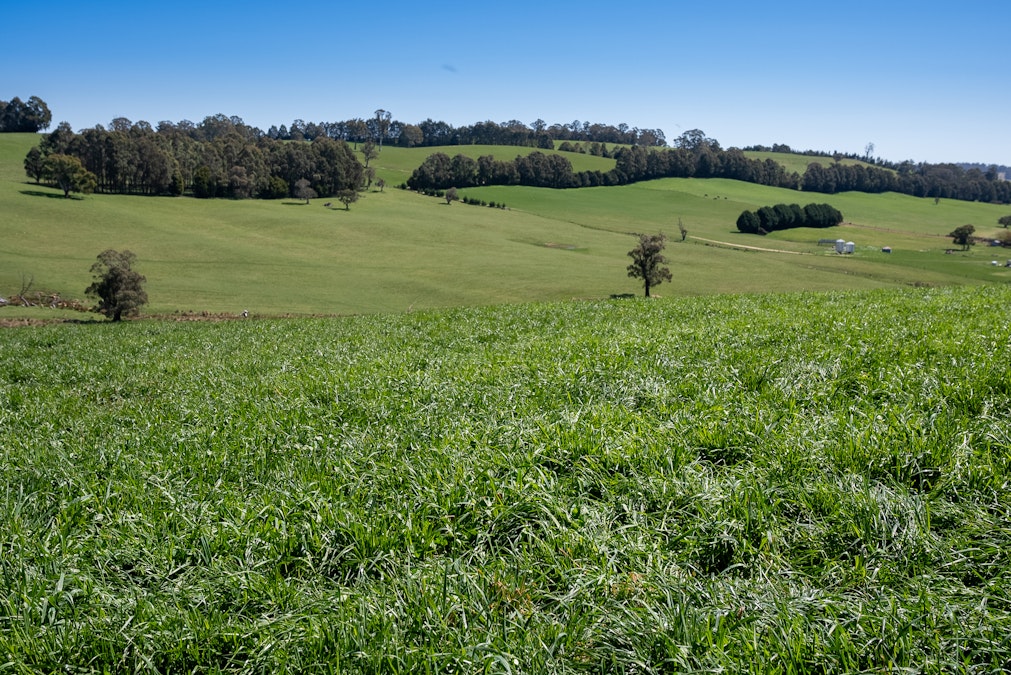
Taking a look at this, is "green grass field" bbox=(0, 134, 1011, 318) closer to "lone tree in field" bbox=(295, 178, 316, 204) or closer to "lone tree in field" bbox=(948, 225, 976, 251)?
"lone tree in field" bbox=(948, 225, 976, 251)

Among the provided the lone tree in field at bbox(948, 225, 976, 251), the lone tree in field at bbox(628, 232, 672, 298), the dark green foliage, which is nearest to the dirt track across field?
the dark green foliage

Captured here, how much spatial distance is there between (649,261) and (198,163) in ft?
319

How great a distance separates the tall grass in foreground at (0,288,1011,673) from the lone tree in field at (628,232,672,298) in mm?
57223

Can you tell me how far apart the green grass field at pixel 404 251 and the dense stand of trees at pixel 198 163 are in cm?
748

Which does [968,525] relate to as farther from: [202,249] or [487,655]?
[202,249]

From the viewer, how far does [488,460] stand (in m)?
4.59

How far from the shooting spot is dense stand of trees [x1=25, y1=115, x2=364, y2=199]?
10988 cm

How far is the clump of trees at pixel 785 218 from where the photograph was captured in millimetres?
122250

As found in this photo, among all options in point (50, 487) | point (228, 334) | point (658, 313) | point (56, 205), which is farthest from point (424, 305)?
point (56, 205)

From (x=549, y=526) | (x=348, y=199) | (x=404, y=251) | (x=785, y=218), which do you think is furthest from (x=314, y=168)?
(x=549, y=526)

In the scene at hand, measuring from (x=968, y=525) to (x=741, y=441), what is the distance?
1.57m

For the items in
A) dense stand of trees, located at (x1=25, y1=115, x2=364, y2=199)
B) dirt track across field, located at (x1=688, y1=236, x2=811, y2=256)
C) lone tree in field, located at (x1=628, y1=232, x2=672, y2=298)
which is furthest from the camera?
dense stand of trees, located at (x1=25, y1=115, x2=364, y2=199)

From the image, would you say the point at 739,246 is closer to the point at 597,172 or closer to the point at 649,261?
the point at 649,261

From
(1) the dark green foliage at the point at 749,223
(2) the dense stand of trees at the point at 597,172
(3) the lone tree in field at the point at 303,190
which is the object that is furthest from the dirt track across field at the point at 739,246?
(3) the lone tree in field at the point at 303,190
